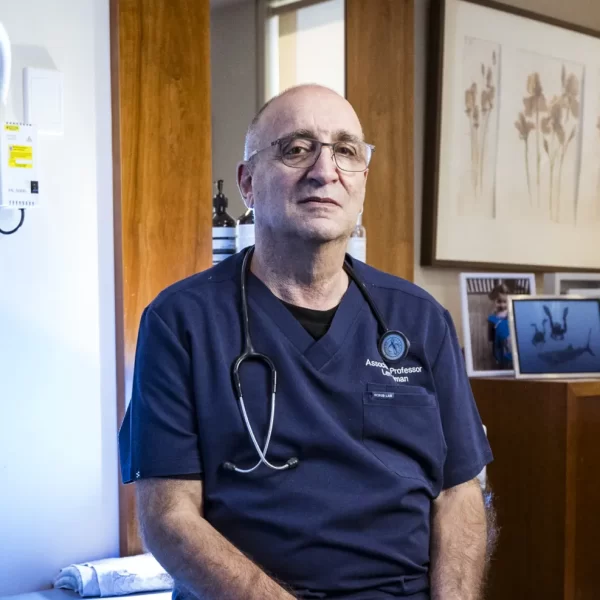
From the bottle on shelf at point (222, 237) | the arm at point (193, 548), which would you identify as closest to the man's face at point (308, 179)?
the arm at point (193, 548)

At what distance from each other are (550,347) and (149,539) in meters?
1.72

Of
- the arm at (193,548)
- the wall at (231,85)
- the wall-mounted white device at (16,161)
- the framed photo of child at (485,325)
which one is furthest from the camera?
the framed photo of child at (485,325)

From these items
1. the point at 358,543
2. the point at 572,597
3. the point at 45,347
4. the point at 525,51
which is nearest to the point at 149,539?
the point at 358,543

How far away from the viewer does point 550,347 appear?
2.73 m

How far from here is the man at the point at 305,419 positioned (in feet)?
4.28

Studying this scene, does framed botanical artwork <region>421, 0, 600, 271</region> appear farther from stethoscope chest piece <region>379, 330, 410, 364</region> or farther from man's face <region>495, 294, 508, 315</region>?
stethoscope chest piece <region>379, 330, 410, 364</region>

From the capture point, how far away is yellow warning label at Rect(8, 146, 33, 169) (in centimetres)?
188

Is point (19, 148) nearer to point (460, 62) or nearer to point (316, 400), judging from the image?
point (316, 400)

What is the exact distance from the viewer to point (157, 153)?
2.10 m

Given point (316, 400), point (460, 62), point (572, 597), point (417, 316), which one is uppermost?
point (460, 62)

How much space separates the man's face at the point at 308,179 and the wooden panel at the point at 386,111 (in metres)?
1.23

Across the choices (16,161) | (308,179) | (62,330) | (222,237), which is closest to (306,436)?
(308,179)

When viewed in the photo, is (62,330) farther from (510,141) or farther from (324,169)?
(510,141)

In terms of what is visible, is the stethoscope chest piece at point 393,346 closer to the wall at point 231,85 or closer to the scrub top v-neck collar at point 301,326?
the scrub top v-neck collar at point 301,326
